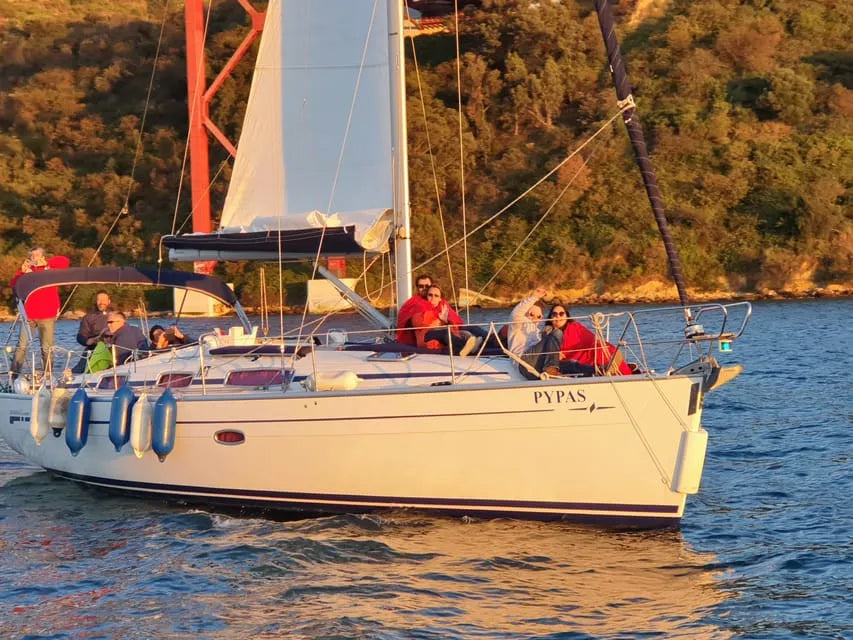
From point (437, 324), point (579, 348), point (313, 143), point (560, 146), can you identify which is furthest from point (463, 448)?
→ point (560, 146)

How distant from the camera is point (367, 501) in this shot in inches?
422

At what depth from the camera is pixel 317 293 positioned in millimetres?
16625

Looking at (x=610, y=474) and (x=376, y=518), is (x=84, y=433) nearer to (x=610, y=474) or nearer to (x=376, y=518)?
(x=376, y=518)

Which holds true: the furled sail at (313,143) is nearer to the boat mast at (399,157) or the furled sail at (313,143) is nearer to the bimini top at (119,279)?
the boat mast at (399,157)

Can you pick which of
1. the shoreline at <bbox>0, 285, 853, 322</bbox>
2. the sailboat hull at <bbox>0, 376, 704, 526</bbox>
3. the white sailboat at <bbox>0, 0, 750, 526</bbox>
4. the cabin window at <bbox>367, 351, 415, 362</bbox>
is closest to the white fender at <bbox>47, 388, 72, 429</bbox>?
the white sailboat at <bbox>0, 0, 750, 526</bbox>

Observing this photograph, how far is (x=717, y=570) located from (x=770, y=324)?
883 inches

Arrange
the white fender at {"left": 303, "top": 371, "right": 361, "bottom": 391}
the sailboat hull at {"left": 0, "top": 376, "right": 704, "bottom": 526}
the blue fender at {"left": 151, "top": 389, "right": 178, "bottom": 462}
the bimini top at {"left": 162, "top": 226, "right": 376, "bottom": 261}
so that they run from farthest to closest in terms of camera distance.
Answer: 1. the bimini top at {"left": 162, "top": 226, "right": 376, "bottom": 261}
2. the blue fender at {"left": 151, "top": 389, "right": 178, "bottom": 462}
3. the white fender at {"left": 303, "top": 371, "right": 361, "bottom": 391}
4. the sailboat hull at {"left": 0, "top": 376, "right": 704, "bottom": 526}

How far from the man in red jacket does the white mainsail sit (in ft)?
7.52

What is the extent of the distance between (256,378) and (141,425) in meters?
1.22

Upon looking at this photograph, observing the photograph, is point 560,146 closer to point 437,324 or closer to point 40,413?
point 437,324

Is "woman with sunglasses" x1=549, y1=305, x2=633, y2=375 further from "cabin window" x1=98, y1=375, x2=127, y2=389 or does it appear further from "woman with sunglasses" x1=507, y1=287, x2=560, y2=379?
"cabin window" x1=98, y1=375, x2=127, y2=389

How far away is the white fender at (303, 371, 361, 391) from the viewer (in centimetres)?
1040

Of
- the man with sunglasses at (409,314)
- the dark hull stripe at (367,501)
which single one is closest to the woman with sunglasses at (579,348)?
the dark hull stripe at (367,501)

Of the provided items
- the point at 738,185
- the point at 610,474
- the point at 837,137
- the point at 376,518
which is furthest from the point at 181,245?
the point at 837,137
